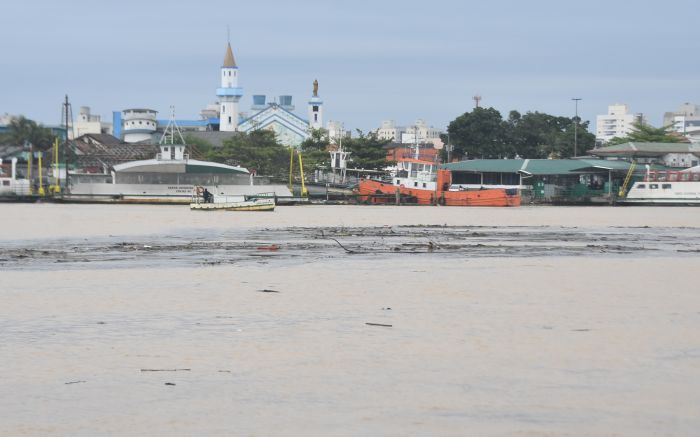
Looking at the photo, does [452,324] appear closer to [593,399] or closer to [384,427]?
[593,399]

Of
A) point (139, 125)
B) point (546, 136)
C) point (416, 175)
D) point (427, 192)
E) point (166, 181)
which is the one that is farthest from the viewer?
point (139, 125)

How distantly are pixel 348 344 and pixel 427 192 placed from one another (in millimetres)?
→ 65724

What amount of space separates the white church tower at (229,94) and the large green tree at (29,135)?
46368mm

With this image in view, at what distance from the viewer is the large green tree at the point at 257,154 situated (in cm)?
10038

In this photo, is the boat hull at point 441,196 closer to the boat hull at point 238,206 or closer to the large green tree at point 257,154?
the boat hull at point 238,206

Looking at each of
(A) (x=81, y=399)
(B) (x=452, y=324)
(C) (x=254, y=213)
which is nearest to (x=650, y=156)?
(C) (x=254, y=213)

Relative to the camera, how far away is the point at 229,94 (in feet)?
533

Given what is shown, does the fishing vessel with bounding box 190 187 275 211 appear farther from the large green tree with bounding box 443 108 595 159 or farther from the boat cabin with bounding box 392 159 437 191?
the large green tree with bounding box 443 108 595 159

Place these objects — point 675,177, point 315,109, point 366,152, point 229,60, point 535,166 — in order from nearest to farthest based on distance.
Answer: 1. point 675,177
2. point 535,166
3. point 366,152
4. point 315,109
5. point 229,60

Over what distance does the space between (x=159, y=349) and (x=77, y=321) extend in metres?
2.90

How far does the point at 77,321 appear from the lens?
15.6 meters

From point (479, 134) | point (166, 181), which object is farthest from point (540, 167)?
point (479, 134)

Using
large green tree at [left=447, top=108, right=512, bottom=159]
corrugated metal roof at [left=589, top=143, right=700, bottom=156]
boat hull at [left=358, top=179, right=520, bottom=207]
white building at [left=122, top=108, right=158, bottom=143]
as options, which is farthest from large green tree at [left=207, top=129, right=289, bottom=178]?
white building at [left=122, top=108, right=158, bottom=143]

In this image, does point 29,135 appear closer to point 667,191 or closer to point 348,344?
point 667,191
